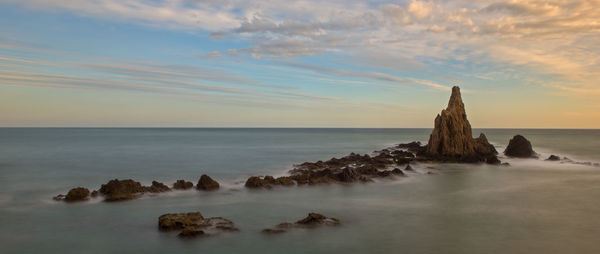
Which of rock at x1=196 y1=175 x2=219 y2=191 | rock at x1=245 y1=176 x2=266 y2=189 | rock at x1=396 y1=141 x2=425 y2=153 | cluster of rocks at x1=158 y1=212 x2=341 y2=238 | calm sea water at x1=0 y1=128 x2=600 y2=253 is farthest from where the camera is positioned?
rock at x1=396 y1=141 x2=425 y2=153

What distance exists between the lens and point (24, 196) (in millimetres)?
17703

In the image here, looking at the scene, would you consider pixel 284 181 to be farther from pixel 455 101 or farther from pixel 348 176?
pixel 455 101

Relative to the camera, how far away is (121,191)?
55.4 feet

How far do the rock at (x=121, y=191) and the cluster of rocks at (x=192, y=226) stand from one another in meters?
5.24

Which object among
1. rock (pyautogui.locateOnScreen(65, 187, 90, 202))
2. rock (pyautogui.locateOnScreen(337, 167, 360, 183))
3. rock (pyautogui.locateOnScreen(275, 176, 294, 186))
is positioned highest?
rock (pyautogui.locateOnScreen(337, 167, 360, 183))

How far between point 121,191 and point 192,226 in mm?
7053

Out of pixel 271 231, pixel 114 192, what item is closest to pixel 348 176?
pixel 271 231

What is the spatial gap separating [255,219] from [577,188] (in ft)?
61.1

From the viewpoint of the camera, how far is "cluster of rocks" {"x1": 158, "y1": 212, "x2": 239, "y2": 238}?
11289 mm

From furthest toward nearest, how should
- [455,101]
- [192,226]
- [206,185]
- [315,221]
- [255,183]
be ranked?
[455,101]
[255,183]
[206,185]
[315,221]
[192,226]

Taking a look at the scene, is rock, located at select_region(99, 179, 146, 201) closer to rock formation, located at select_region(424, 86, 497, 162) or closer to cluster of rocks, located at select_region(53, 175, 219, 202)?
cluster of rocks, located at select_region(53, 175, 219, 202)

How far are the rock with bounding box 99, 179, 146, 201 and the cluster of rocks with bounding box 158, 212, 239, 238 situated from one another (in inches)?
206

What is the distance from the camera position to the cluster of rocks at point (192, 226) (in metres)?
11.3

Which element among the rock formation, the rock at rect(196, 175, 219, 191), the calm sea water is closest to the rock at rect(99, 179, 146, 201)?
the calm sea water
